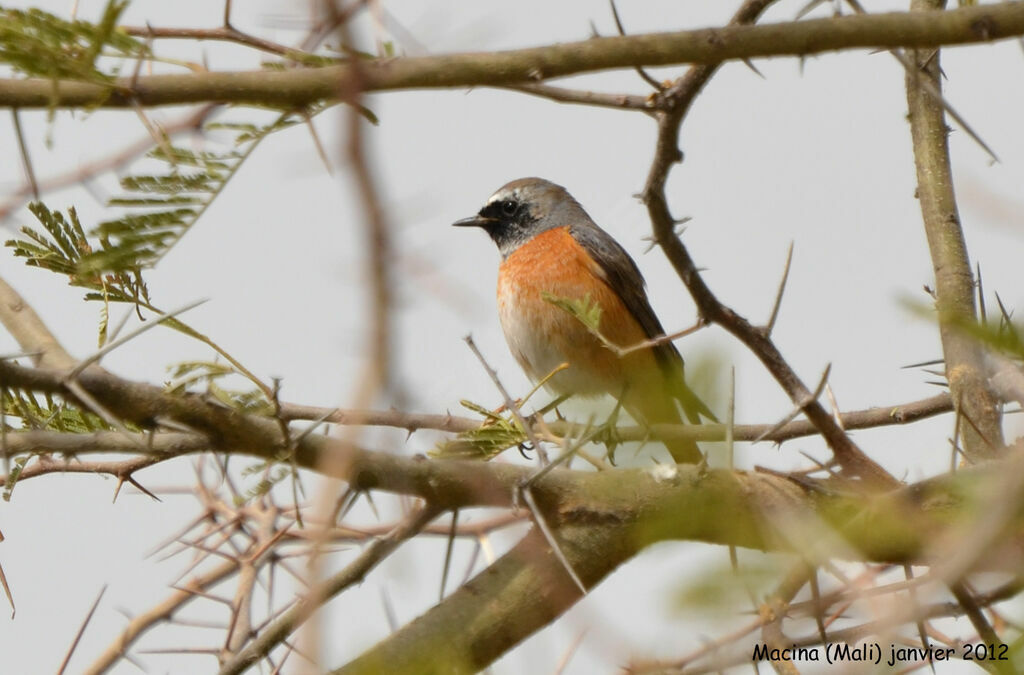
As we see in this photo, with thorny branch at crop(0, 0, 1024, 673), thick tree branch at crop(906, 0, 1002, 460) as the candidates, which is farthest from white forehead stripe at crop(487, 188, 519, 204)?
thorny branch at crop(0, 0, 1024, 673)

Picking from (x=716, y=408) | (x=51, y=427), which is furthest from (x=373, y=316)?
(x=51, y=427)

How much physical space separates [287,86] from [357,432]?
4.05 ft

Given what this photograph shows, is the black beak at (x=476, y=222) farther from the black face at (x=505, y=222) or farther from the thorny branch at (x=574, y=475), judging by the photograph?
the thorny branch at (x=574, y=475)

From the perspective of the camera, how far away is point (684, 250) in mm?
3021

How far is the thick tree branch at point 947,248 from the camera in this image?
4.16 meters

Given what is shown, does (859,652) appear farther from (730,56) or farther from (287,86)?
(287,86)

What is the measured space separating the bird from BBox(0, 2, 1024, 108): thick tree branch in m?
3.54

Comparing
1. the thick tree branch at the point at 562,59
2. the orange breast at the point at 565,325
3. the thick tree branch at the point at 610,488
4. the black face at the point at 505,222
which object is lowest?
the thick tree branch at the point at 610,488

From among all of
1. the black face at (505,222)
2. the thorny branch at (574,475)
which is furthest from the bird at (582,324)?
the thorny branch at (574,475)

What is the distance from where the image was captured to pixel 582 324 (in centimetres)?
618

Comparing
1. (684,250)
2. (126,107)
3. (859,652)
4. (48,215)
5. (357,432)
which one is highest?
(48,215)

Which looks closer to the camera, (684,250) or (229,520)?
(684,250)

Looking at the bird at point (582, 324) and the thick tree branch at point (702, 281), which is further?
the bird at point (582, 324)

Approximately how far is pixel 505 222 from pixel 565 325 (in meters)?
1.53
